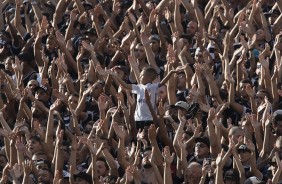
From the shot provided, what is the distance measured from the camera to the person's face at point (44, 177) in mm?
16031

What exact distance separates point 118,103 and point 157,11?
2539 mm

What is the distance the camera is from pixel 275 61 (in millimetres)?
17969

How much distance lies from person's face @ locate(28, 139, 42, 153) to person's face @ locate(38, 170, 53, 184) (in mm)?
645

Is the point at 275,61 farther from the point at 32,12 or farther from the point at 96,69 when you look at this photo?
the point at 32,12

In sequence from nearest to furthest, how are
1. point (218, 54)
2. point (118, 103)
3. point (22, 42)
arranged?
point (118, 103) < point (218, 54) < point (22, 42)

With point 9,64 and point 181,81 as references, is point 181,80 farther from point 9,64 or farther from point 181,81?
point 9,64

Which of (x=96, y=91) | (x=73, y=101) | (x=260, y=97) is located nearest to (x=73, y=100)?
(x=73, y=101)

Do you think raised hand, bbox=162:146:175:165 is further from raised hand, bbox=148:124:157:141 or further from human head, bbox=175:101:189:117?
human head, bbox=175:101:189:117

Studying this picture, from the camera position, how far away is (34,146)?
16734 millimetres

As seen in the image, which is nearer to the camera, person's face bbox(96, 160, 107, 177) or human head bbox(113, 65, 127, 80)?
person's face bbox(96, 160, 107, 177)

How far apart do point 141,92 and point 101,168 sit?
52.7 inches

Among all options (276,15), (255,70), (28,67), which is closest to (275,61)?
(255,70)

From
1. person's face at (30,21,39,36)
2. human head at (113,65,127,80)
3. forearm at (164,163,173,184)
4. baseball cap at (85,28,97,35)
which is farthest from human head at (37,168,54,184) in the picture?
person's face at (30,21,39,36)

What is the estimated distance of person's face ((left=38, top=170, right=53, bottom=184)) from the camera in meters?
16.0
